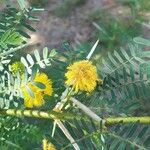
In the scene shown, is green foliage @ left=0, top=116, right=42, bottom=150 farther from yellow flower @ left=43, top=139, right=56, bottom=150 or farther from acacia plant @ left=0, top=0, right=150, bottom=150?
yellow flower @ left=43, top=139, right=56, bottom=150

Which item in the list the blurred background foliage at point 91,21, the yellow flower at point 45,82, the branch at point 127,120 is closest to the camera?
the branch at point 127,120

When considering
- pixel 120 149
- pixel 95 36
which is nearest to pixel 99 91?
pixel 120 149

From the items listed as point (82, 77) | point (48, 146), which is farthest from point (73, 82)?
point (48, 146)

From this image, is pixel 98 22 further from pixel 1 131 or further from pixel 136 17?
pixel 1 131

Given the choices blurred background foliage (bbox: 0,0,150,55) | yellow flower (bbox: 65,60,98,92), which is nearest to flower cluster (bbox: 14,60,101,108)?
yellow flower (bbox: 65,60,98,92)

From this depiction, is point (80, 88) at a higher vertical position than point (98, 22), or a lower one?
higher

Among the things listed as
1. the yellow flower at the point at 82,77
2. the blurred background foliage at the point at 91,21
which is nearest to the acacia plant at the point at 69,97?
the yellow flower at the point at 82,77

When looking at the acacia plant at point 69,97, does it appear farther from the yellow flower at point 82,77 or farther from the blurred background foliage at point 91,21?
the blurred background foliage at point 91,21
